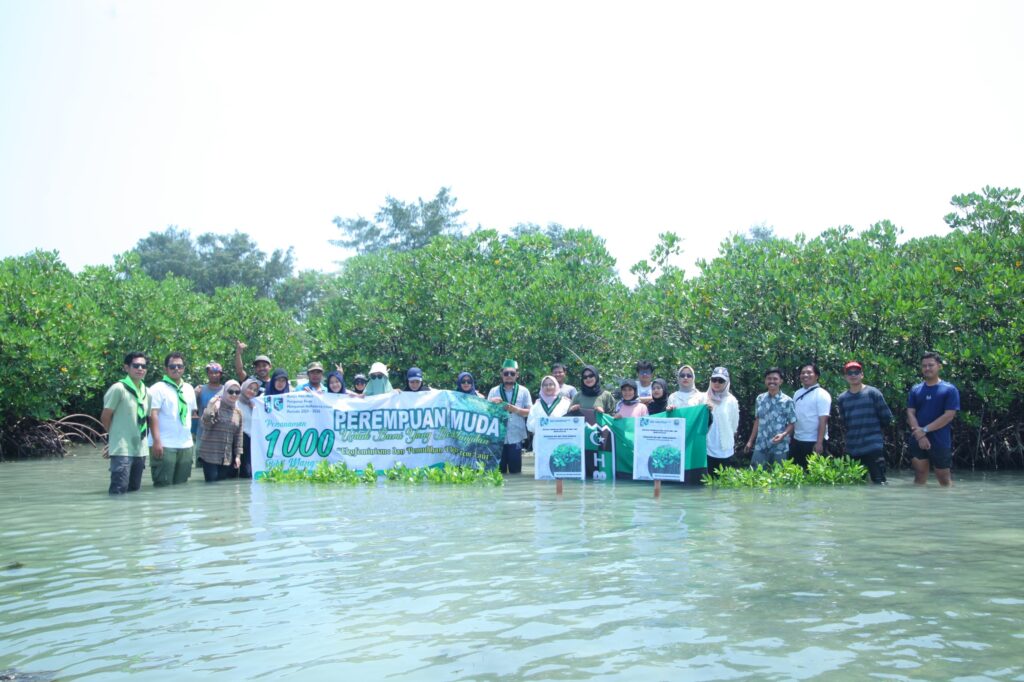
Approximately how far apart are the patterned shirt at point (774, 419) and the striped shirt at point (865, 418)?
70 centimetres

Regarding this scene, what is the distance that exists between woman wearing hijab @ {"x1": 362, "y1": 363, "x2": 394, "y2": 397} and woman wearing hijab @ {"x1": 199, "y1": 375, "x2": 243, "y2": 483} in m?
1.98

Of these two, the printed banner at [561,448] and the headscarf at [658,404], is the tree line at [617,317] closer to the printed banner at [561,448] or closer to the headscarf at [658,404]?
the headscarf at [658,404]

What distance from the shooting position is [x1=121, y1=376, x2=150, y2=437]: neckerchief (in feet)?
39.1

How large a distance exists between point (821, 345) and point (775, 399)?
3146 millimetres

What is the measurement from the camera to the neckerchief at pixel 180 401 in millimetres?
12633

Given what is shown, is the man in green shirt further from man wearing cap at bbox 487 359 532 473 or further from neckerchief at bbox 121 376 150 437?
man wearing cap at bbox 487 359 532 473

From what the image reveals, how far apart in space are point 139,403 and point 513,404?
16.9ft

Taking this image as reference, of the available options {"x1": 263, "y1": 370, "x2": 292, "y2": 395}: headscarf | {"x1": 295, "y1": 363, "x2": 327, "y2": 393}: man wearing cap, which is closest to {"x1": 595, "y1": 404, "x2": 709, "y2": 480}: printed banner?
{"x1": 295, "y1": 363, "x2": 327, "y2": 393}: man wearing cap

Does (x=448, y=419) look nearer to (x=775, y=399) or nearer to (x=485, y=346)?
(x=775, y=399)

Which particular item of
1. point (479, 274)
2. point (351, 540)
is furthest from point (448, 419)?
point (479, 274)

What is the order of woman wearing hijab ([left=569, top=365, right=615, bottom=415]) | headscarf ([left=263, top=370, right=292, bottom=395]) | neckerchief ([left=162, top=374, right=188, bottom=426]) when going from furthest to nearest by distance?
headscarf ([left=263, top=370, right=292, bottom=395]) → woman wearing hijab ([left=569, top=365, right=615, bottom=415]) → neckerchief ([left=162, top=374, right=188, bottom=426])

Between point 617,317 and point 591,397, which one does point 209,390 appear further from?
point 617,317

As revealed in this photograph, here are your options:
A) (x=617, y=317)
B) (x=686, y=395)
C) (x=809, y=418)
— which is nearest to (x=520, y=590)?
(x=686, y=395)

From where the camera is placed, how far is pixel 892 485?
42.3 ft
